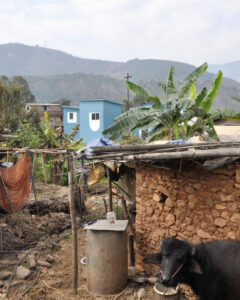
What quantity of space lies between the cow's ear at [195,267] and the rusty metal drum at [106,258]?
2.25 metres

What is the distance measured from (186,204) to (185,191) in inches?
8.7

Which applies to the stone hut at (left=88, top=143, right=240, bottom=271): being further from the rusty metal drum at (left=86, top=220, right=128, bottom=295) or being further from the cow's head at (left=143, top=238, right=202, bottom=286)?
the cow's head at (left=143, top=238, right=202, bottom=286)

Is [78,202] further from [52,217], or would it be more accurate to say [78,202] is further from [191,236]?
[191,236]

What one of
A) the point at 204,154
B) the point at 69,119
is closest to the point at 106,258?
the point at 204,154

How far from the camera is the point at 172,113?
30.6 ft

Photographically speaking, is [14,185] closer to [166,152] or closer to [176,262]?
[166,152]

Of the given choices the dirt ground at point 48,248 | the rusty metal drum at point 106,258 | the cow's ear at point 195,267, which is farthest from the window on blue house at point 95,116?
the cow's ear at point 195,267

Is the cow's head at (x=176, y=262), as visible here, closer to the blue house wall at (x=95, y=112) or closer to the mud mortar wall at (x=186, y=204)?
the mud mortar wall at (x=186, y=204)

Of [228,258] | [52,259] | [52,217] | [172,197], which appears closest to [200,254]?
[228,258]

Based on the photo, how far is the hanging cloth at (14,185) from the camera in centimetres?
818

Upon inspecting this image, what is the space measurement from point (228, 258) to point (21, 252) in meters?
5.98

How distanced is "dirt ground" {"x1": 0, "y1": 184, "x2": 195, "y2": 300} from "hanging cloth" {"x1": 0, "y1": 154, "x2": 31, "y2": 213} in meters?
0.76

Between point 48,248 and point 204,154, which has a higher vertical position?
point 204,154

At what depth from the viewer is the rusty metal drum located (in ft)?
18.3
